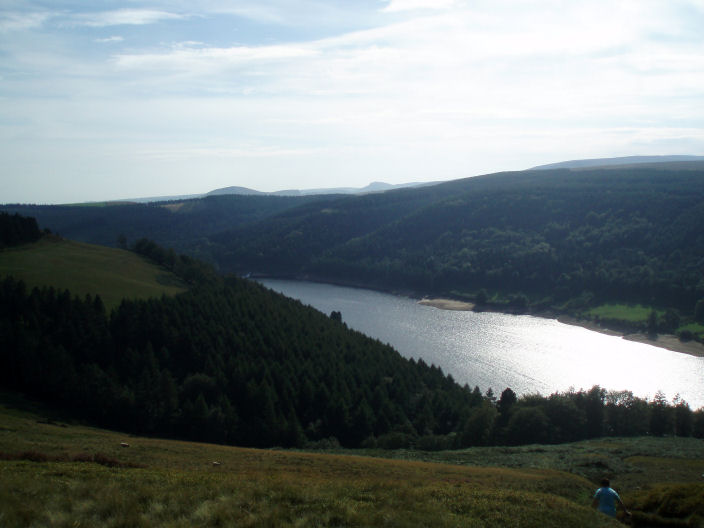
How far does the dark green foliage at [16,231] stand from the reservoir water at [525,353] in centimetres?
5525

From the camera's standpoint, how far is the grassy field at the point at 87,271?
193 feet

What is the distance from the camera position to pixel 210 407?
4022 cm

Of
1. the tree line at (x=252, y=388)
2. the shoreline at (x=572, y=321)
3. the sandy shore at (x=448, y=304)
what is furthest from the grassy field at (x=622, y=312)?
the tree line at (x=252, y=388)

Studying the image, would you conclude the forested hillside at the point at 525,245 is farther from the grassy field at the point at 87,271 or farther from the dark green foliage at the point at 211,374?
the dark green foliage at the point at 211,374

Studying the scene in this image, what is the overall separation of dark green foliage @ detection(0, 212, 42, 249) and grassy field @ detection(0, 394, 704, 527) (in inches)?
2469

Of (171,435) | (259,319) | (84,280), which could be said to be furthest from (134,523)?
(84,280)

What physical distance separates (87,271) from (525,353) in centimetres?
6408

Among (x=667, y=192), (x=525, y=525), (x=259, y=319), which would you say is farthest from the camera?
(x=667, y=192)

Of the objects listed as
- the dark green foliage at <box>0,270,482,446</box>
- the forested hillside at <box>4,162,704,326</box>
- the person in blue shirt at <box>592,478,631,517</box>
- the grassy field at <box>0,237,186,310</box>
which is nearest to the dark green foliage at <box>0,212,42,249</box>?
the grassy field at <box>0,237,186,310</box>

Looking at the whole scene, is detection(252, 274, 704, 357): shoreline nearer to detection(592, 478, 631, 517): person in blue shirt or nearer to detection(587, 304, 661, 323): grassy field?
detection(587, 304, 661, 323): grassy field

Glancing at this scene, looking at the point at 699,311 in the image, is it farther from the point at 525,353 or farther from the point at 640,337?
the point at 525,353

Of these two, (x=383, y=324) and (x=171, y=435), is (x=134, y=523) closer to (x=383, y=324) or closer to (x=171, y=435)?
(x=171, y=435)

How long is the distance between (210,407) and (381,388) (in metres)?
15.9

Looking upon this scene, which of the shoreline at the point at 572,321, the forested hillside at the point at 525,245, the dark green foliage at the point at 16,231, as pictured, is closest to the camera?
the dark green foliage at the point at 16,231
